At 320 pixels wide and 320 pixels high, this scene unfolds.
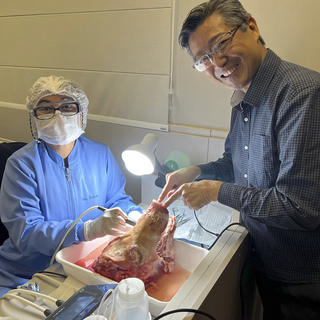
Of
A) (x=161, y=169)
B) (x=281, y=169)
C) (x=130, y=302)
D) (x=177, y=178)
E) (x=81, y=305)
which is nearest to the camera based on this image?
(x=130, y=302)

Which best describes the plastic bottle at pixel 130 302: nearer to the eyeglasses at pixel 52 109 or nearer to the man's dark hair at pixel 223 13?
the man's dark hair at pixel 223 13

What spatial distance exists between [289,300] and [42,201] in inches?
49.6

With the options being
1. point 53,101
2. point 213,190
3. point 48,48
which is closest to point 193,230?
point 213,190

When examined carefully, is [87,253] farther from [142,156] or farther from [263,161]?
[263,161]

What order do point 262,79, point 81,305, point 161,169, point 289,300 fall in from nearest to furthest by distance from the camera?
point 81,305 < point 262,79 < point 289,300 < point 161,169

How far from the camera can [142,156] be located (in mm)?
1280

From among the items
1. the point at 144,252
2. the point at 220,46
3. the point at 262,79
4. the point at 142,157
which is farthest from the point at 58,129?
the point at 262,79

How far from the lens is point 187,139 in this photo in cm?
200

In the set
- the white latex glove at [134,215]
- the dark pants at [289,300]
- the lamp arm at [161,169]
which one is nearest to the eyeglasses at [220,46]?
the lamp arm at [161,169]

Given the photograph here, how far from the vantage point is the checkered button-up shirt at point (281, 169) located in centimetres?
93

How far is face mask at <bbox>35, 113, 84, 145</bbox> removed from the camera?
60.3 inches

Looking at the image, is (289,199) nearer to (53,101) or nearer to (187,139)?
(187,139)

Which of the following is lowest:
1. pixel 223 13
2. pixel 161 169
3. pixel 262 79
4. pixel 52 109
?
pixel 161 169

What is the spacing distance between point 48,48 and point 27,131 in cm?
83
